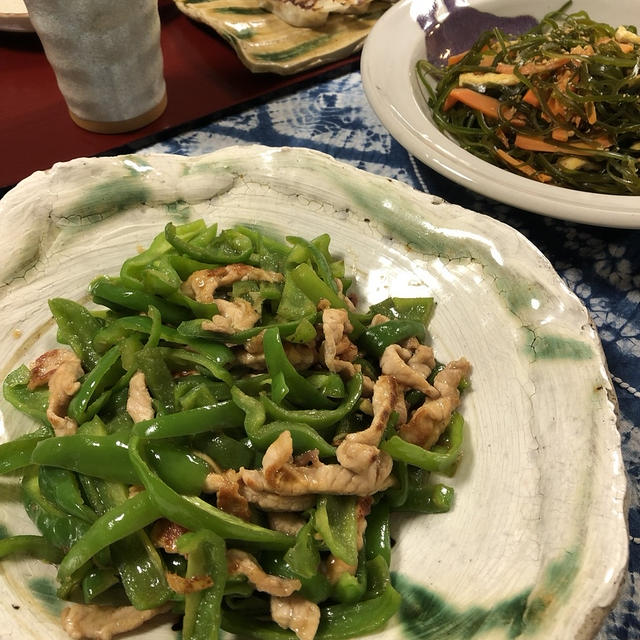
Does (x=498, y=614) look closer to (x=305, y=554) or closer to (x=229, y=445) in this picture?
(x=305, y=554)

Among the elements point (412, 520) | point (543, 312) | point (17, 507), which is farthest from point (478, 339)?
point (17, 507)

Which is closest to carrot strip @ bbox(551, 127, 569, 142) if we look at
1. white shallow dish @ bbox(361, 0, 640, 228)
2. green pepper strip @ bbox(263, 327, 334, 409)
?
white shallow dish @ bbox(361, 0, 640, 228)

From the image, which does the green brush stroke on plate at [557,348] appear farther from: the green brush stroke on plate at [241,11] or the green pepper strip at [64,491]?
the green brush stroke on plate at [241,11]

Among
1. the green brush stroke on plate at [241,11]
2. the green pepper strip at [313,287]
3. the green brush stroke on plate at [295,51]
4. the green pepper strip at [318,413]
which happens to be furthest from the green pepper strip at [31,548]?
the green brush stroke on plate at [241,11]

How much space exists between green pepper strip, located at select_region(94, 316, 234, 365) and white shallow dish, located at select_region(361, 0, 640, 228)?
53.7 inches

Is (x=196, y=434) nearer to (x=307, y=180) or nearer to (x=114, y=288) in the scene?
(x=114, y=288)

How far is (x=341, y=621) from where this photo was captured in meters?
1.55

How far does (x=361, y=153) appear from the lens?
3.39m

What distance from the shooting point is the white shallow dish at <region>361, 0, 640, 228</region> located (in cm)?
245

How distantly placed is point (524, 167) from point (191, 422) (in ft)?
6.95

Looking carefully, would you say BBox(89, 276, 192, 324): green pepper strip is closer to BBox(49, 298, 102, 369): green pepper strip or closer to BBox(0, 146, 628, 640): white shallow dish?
BBox(49, 298, 102, 369): green pepper strip

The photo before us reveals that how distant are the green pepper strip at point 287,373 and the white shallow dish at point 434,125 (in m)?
1.28

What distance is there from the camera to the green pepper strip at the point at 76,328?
1988mm

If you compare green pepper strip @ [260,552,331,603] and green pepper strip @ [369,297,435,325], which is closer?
green pepper strip @ [260,552,331,603]
